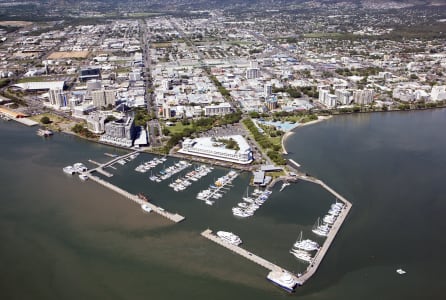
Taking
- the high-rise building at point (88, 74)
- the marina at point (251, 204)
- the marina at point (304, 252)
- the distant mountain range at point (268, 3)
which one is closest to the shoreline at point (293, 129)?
Result: the marina at point (251, 204)

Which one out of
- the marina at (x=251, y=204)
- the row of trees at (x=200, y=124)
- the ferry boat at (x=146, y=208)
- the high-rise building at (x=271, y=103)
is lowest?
the marina at (x=251, y=204)

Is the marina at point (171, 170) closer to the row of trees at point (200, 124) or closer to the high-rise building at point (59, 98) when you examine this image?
the row of trees at point (200, 124)

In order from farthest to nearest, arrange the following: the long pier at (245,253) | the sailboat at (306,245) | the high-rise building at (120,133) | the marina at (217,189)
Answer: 1. the high-rise building at (120,133)
2. the marina at (217,189)
3. the sailboat at (306,245)
4. the long pier at (245,253)

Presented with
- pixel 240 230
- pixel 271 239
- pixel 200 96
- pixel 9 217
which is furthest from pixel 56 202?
pixel 200 96

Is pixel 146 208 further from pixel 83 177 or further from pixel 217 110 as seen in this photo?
pixel 217 110

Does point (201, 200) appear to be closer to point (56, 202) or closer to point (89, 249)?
point (89, 249)

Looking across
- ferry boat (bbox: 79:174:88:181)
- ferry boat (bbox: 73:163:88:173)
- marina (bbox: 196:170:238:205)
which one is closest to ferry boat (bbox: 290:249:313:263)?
marina (bbox: 196:170:238:205)

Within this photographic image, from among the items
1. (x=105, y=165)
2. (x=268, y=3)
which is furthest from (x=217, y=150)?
(x=268, y=3)
